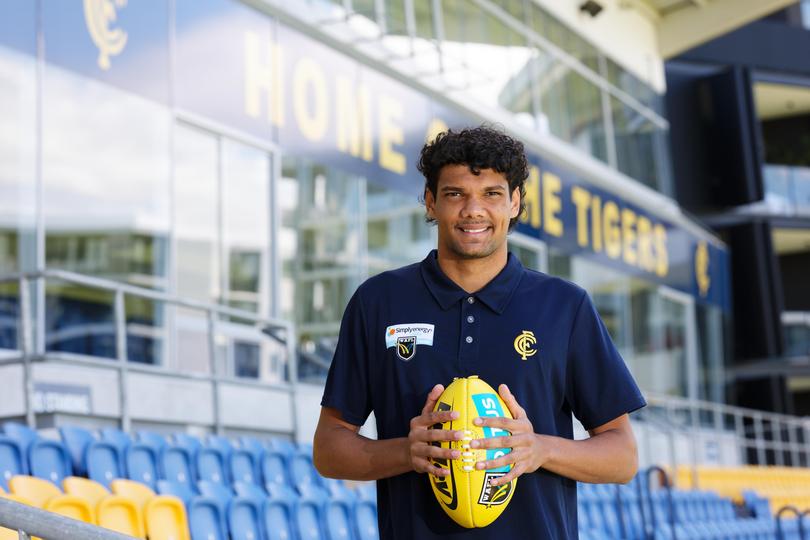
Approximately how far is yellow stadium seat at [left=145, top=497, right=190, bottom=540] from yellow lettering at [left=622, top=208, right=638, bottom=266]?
14.8 meters

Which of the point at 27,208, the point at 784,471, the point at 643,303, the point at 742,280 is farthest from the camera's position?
the point at 742,280

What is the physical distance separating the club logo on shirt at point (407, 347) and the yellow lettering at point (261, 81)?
8493mm

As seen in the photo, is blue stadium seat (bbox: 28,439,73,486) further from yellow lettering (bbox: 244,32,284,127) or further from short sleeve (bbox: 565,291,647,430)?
yellow lettering (bbox: 244,32,284,127)

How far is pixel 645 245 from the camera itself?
64.4 feet

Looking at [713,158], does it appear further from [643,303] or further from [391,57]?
[391,57]

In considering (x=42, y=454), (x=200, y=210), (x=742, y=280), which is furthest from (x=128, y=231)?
(x=742, y=280)

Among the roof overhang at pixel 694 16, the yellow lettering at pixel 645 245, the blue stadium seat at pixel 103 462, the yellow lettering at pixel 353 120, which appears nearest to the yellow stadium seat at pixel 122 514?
the blue stadium seat at pixel 103 462

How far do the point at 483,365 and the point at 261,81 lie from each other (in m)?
8.84

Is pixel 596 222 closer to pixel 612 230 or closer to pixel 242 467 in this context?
pixel 612 230

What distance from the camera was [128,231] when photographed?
10.6 m

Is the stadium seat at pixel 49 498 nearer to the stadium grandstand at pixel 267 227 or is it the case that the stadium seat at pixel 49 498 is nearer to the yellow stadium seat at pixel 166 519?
the stadium grandstand at pixel 267 227

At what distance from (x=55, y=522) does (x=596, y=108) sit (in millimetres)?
17184

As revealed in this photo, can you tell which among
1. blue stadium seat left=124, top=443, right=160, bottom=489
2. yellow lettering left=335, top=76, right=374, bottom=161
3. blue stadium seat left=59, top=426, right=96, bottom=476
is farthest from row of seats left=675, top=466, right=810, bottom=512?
blue stadium seat left=59, top=426, right=96, bottom=476

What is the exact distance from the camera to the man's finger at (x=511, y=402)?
2014 mm
